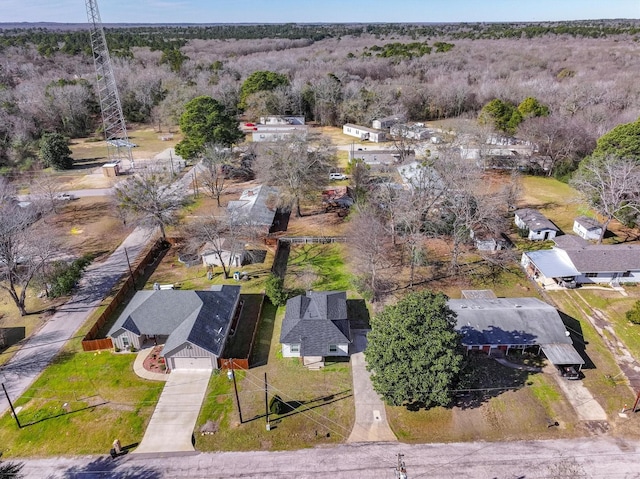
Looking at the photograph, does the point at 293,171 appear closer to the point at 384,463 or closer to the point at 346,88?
the point at 384,463

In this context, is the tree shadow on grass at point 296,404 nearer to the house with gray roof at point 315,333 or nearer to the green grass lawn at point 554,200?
the house with gray roof at point 315,333

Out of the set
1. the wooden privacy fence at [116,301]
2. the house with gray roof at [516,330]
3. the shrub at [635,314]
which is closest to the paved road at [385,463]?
the house with gray roof at [516,330]

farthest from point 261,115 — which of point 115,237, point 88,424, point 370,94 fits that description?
point 88,424

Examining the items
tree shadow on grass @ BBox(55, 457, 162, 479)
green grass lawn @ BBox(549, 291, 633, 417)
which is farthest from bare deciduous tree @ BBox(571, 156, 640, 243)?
tree shadow on grass @ BBox(55, 457, 162, 479)

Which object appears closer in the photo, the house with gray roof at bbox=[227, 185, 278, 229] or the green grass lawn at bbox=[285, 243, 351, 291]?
the green grass lawn at bbox=[285, 243, 351, 291]

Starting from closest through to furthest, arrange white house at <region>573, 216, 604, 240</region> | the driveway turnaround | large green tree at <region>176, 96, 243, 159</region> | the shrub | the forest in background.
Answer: the driveway turnaround < the shrub < white house at <region>573, 216, 604, 240</region> < large green tree at <region>176, 96, 243, 159</region> < the forest in background

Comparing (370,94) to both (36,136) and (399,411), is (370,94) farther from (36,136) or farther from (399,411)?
(399,411)

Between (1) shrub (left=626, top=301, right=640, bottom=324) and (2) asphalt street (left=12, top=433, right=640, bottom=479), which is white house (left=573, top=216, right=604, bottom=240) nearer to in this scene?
(1) shrub (left=626, top=301, right=640, bottom=324)
